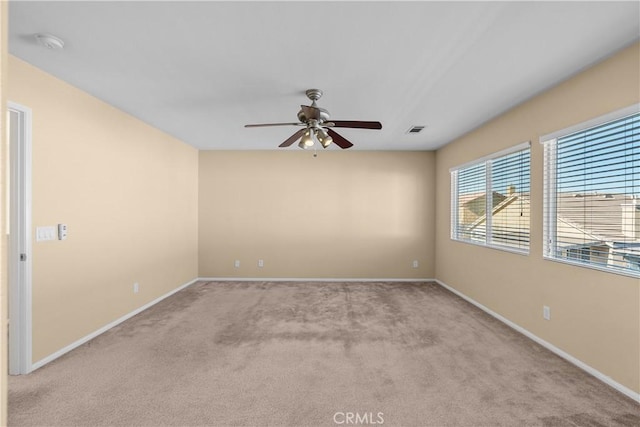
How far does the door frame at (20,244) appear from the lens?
231cm

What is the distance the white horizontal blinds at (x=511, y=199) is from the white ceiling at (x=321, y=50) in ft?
2.08

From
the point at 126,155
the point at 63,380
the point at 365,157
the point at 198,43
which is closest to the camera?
the point at 198,43

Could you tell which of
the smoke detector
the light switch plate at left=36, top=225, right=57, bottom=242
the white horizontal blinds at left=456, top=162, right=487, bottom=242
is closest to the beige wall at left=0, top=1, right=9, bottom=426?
the smoke detector

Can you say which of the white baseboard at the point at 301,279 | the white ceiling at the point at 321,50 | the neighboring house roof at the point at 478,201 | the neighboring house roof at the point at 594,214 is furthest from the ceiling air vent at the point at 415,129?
the white baseboard at the point at 301,279

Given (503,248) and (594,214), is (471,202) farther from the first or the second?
(594,214)

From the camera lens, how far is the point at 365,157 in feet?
18.0

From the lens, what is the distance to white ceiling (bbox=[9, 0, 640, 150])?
1.73 metres

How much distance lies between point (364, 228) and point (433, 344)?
2.82 metres

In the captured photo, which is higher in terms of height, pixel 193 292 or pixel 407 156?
pixel 407 156

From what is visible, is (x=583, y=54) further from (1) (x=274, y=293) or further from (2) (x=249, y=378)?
(1) (x=274, y=293)

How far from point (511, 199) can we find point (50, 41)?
14.5ft

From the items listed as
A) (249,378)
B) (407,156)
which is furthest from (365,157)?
(249,378)

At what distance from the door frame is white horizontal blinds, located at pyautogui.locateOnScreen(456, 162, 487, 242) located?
16.0 ft

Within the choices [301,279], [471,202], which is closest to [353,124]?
[471,202]
